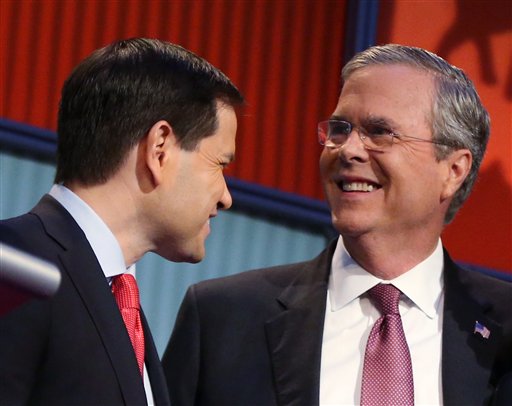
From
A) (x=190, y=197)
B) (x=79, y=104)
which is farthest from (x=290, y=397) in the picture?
(x=79, y=104)

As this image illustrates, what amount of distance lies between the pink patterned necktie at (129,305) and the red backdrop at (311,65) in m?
2.15

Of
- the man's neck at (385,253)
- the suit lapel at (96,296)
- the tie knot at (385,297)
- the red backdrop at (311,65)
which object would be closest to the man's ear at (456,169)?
the man's neck at (385,253)

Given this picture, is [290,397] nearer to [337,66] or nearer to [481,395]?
[481,395]

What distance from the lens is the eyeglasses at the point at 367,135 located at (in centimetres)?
238

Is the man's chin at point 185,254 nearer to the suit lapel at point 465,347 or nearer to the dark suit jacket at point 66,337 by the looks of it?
the dark suit jacket at point 66,337

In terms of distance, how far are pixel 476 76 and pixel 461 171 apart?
1.70 m

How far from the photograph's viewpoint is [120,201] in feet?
5.69

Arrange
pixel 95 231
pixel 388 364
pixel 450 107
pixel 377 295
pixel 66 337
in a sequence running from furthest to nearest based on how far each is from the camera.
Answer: pixel 450 107 < pixel 377 295 < pixel 388 364 < pixel 95 231 < pixel 66 337

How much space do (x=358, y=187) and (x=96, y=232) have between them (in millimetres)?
815

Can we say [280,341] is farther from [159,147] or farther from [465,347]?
[159,147]

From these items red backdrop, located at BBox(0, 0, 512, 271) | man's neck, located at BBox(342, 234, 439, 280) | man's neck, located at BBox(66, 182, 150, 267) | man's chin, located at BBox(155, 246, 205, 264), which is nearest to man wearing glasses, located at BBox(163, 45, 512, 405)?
man's neck, located at BBox(342, 234, 439, 280)

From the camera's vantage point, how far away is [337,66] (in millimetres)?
4145

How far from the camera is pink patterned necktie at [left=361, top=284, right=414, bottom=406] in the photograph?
2.19 meters

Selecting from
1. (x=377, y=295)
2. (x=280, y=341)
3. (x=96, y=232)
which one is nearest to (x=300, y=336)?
(x=280, y=341)
